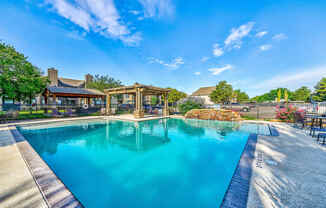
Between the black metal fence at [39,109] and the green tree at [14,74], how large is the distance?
1.23 metres

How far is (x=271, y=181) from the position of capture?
7.80ft

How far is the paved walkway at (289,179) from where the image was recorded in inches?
73.5

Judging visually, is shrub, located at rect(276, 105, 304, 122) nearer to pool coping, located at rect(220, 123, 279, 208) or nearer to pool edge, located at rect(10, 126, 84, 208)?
pool coping, located at rect(220, 123, 279, 208)

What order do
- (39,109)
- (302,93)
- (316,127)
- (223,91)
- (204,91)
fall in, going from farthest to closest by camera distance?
(302,93) < (204,91) < (223,91) < (39,109) < (316,127)

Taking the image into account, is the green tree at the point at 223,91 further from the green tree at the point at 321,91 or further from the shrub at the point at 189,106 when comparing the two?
the green tree at the point at 321,91

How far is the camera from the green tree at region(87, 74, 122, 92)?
2521cm

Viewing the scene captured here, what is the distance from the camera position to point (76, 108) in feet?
47.9

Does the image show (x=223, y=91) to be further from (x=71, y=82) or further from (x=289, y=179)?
(x=71, y=82)

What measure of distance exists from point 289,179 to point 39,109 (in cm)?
2068

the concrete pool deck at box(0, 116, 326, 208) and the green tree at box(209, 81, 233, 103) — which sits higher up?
the green tree at box(209, 81, 233, 103)

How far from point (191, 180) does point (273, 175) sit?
176 centimetres

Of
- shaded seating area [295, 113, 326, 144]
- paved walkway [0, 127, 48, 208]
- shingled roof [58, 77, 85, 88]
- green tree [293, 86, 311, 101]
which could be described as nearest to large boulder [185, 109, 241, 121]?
shaded seating area [295, 113, 326, 144]

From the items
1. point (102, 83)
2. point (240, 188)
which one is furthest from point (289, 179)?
point (102, 83)

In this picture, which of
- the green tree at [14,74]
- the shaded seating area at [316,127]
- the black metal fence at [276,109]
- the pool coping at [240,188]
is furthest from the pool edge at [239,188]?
the green tree at [14,74]
